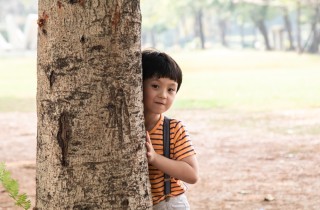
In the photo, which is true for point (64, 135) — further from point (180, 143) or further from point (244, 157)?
point (244, 157)

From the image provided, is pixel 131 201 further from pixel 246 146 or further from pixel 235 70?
pixel 235 70

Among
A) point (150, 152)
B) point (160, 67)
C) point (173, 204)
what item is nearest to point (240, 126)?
point (173, 204)

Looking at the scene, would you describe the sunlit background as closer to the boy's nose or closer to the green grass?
the green grass

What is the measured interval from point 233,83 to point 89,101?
2041cm

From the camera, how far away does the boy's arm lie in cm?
273

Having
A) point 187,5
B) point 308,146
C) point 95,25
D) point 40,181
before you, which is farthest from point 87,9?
point 187,5

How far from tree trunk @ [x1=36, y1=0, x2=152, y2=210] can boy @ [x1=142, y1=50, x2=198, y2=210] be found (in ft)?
0.84

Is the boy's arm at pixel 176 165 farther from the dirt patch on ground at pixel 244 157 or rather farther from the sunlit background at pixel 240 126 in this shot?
the dirt patch on ground at pixel 244 157

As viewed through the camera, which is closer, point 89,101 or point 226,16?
point 89,101

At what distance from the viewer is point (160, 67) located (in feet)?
9.41

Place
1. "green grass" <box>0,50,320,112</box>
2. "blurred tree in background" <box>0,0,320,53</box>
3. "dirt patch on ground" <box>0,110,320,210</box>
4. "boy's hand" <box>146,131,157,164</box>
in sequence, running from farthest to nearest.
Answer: "blurred tree in background" <box>0,0,320,53</box>, "green grass" <box>0,50,320,112</box>, "dirt patch on ground" <box>0,110,320,210</box>, "boy's hand" <box>146,131,157,164</box>

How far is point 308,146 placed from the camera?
9492mm

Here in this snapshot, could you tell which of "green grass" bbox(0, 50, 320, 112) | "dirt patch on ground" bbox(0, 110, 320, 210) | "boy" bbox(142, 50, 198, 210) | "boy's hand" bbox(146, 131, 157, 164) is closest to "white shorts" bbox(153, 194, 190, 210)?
"boy" bbox(142, 50, 198, 210)


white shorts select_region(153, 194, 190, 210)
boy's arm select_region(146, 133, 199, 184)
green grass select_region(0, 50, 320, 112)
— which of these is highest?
boy's arm select_region(146, 133, 199, 184)
